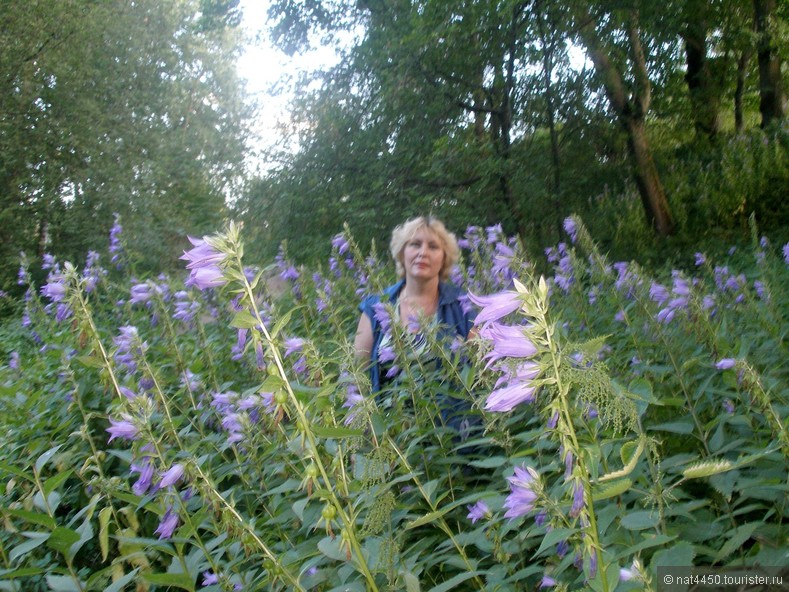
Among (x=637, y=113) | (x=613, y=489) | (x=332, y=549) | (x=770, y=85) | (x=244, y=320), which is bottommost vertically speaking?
(x=332, y=549)

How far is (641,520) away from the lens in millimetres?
1779

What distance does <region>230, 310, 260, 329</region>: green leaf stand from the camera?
1.56 metres

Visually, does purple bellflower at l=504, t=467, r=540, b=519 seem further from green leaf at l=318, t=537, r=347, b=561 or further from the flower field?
green leaf at l=318, t=537, r=347, b=561

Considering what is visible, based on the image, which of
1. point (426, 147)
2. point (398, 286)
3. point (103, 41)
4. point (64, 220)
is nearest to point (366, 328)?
point (398, 286)

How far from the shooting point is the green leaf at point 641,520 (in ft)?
5.73

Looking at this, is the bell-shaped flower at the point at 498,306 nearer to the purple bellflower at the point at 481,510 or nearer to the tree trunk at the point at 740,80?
the purple bellflower at the point at 481,510

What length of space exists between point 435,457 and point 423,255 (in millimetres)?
1602

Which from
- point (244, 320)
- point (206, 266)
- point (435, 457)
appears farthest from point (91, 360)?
Result: point (435, 457)

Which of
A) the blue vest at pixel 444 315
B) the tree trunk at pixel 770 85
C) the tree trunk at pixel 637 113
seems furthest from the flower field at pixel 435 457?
the tree trunk at pixel 770 85

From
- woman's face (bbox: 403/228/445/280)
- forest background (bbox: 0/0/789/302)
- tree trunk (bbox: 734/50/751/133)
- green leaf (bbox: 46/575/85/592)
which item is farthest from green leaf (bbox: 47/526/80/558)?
tree trunk (bbox: 734/50/751/133)

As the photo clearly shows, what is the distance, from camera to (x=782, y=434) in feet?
6.31

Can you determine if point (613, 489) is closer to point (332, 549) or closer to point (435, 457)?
point (332, 549)

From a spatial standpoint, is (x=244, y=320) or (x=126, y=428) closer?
(x=244, y=320)

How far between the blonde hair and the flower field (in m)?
0.43
